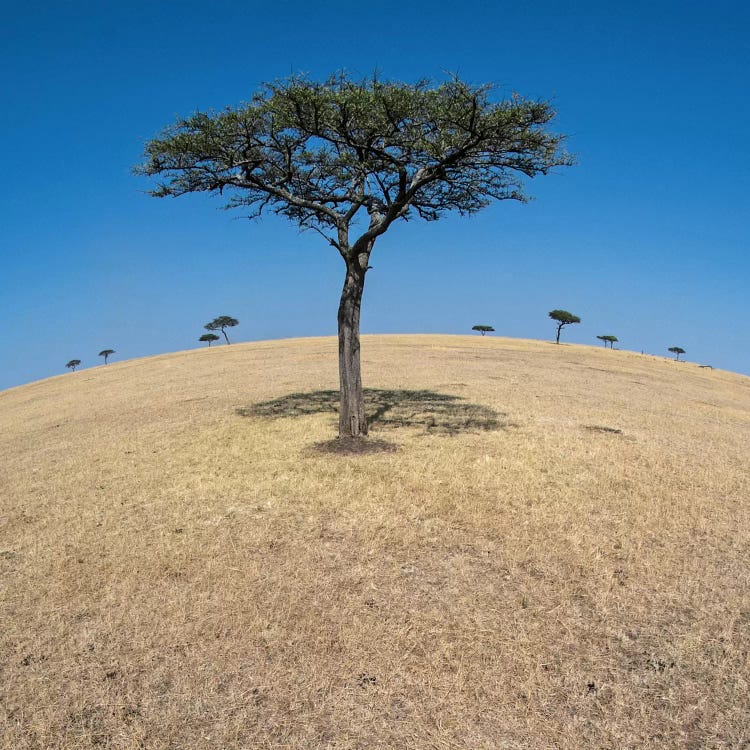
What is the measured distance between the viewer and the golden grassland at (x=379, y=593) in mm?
4891

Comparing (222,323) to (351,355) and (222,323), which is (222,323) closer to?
(222,323)

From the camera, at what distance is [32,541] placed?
28.9 ft

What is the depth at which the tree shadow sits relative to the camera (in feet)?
53.7

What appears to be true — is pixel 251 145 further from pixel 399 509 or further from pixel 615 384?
pixel 615 384

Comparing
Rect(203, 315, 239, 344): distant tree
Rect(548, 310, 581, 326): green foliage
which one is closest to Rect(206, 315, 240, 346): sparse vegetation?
Rect(203, 315, 239, 344): distant tree

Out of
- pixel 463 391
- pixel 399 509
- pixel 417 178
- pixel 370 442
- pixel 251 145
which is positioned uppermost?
pixel 251 145

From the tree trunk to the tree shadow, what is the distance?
1882 millimetres

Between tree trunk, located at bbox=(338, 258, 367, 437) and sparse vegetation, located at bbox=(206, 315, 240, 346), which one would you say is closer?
tree trunk, located at bbox=(338, 258, 367, 437)

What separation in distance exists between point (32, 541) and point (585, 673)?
878 centimetres

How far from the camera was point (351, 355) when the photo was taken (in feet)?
46.0

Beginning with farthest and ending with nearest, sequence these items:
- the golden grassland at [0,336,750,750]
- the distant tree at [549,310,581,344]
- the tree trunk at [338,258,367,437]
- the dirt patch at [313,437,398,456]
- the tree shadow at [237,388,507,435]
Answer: the distant tree at [549,310,581,344]
the tree shadow at [237,388,507,435]
the tree trunk at [338,258,367,437]
the dirt patch at [313,437,398,456]
the golden grassland at [0,336,750,750]

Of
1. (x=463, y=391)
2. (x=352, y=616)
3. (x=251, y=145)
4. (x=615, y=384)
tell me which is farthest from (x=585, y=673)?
(x=615, y=384)

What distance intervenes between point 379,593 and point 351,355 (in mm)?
7960

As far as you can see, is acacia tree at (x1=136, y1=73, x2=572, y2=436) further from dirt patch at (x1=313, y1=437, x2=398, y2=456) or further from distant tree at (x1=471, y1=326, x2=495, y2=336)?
distant tree at (x1=471, y1=326, x2=495, y2=336)
